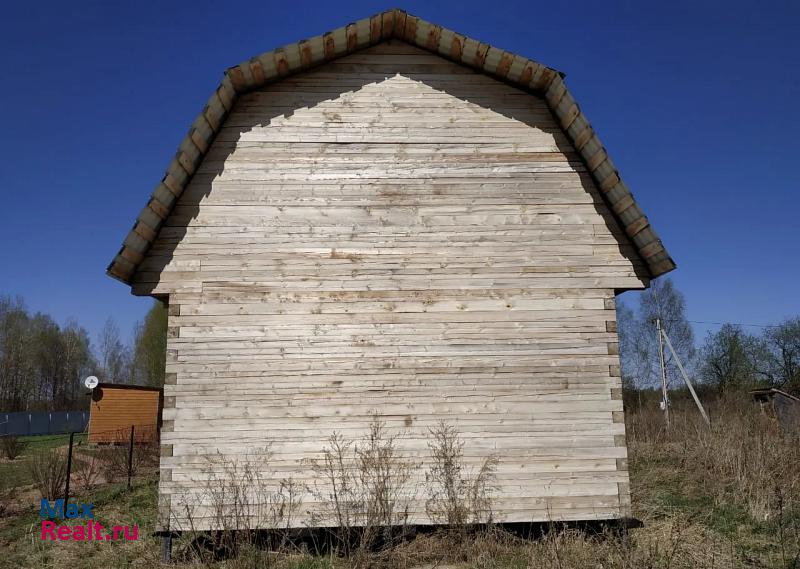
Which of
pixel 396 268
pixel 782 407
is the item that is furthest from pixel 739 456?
pixel 396 268

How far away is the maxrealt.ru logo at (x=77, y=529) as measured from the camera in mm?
10542

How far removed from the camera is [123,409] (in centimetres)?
3200

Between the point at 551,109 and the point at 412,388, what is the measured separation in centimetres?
511

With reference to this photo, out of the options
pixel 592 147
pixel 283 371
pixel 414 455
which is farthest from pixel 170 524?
pixel 592 147

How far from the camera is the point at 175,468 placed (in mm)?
8266

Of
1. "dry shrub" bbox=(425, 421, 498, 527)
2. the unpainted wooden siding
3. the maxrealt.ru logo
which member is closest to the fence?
the maxrealt.ru logo

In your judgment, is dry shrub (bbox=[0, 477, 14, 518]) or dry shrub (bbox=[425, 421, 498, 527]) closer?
dry shrub (bbox=[425, 421, 498, 527])

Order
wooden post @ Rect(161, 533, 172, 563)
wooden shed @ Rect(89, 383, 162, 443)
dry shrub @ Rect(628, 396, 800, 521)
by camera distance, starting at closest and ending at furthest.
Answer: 1. wooden post @ Rect(161, 533, 172, 563)
2. dry shrub @ Rect(628, 396, 800, 521)
3. wooden shed @ Rect(89, 383, 162, 443)

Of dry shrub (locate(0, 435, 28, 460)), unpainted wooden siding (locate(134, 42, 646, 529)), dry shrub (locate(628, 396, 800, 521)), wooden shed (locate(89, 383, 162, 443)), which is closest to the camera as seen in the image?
unpainted wooden siding (locate(134, 42, 646, 529))

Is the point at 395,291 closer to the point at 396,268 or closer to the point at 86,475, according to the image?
the point at 396,268

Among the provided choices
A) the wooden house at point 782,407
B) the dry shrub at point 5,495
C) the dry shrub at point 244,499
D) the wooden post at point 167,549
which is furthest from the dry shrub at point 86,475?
the wooden house at point 782,407

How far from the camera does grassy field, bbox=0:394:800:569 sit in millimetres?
7570

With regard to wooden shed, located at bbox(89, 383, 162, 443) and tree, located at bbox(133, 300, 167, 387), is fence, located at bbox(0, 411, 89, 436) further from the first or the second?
wooden shed, located at bbox(89, 383, 162, 443)

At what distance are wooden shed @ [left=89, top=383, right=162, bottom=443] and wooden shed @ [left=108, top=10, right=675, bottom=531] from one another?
80.5ft
